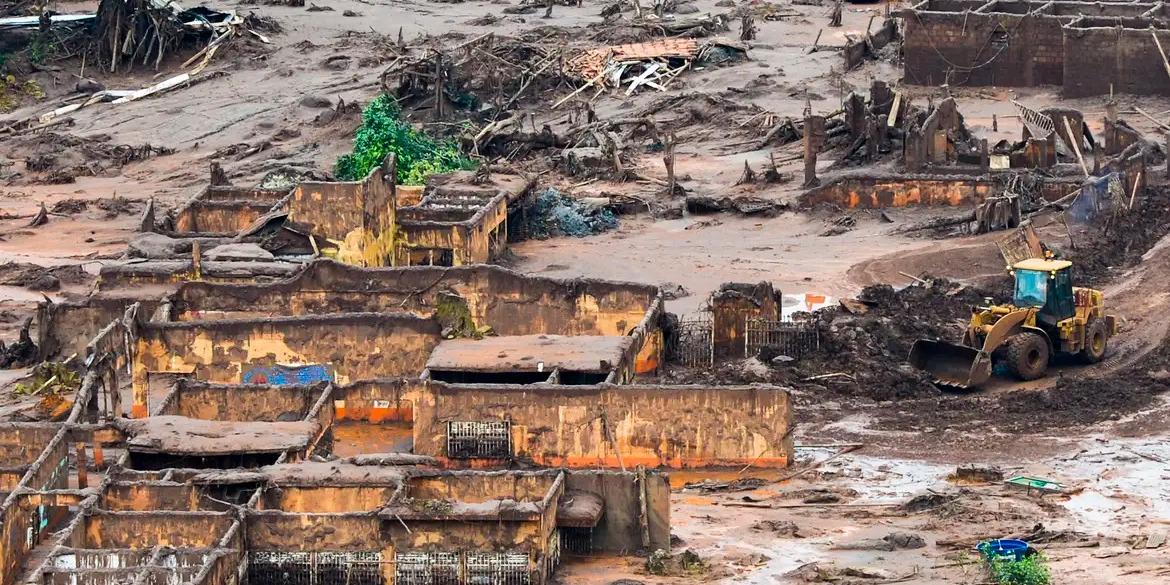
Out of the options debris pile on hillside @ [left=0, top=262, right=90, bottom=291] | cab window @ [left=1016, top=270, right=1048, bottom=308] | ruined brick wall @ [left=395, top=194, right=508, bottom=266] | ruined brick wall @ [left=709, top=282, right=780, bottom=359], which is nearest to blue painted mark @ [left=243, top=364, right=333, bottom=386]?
ruined brick wall @ [left=709, top=282, right=780, bottom=359]

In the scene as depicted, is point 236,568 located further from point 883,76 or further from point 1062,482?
point 883,76

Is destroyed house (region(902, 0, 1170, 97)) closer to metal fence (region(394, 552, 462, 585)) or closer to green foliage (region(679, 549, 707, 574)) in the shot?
green foliage (region(679, 549, 707, 574))

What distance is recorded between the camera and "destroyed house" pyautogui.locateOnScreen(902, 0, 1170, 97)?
52219 millimetres

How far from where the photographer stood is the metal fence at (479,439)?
32.2 metres

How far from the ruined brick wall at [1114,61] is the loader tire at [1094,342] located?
1659 cm

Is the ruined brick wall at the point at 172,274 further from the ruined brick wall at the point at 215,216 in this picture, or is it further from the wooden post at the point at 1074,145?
the wooden post at the point at 1074,145

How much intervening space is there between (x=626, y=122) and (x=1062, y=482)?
24.1 m

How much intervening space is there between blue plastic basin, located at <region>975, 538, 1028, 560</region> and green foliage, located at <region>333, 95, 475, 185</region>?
72.1 feet

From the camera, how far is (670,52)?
59375 mm

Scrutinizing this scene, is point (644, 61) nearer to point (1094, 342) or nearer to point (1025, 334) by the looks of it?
point (1094, 342)

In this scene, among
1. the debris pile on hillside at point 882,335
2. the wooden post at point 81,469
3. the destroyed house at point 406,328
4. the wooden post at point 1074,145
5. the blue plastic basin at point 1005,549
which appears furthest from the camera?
the wooden post at point 1074,145

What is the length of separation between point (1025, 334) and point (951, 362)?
1120mm

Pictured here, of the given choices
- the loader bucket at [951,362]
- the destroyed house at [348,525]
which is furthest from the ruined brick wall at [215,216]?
the destroyed house at [348,525]

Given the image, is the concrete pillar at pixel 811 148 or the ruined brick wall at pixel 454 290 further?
the concrete pillar at pixel 811 148
